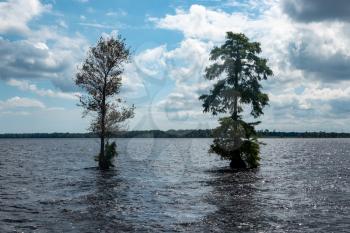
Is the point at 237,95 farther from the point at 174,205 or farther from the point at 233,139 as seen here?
the point at 174,205

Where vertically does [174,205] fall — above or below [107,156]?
below

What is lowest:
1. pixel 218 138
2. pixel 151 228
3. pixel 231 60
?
pixel 151 228

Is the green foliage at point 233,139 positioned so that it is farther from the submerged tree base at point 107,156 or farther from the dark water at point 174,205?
the submerged tree base at point 107,156

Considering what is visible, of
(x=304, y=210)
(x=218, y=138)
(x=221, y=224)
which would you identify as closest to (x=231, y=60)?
(x=218, y=138)

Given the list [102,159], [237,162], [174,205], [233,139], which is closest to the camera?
[174,205]

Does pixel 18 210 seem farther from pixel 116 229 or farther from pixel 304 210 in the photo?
pixel 304 210

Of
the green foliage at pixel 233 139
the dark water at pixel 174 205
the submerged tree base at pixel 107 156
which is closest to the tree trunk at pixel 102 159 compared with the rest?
the submerged tree base at pixel 107 156

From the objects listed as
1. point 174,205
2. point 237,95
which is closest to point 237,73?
point 237,95

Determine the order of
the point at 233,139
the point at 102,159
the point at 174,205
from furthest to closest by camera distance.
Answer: the point at 233,139 → the point at 102,159 → the point at 174,205

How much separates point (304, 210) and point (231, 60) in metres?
29.4

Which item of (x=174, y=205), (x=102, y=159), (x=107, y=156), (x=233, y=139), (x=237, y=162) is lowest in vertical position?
(x=174, y=205)

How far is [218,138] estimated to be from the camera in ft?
176

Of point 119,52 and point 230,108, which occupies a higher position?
point 119,52

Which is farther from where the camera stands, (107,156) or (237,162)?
(237,162)
